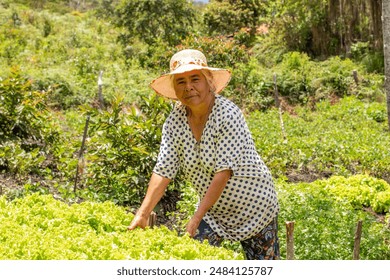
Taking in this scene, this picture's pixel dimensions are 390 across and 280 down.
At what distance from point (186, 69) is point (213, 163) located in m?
0.62

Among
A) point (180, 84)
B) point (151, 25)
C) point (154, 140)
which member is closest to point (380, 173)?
point (154, 140)

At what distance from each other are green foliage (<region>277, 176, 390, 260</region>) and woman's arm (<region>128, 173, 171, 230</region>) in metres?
1.96

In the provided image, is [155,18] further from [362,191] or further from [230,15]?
[362,191]

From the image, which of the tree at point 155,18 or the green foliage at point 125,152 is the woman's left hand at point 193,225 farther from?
the tree at point 155,18

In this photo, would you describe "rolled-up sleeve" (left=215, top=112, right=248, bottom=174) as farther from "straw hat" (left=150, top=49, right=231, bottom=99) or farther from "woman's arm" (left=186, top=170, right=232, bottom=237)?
"straw hat" (left=150, top=49, right=231, bottom=99)

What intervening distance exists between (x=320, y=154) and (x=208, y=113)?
23.2 ft

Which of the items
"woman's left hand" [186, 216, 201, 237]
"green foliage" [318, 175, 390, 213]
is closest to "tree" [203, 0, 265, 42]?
"green foliage" [318, 175, 390, 213]

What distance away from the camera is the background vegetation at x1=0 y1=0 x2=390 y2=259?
6.34m

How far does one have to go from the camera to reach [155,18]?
2136 centimetres

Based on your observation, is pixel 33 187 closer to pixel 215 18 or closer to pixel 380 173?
pixel 380 173

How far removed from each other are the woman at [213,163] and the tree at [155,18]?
57.1 feet

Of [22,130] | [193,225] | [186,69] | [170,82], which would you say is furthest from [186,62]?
[22,130]

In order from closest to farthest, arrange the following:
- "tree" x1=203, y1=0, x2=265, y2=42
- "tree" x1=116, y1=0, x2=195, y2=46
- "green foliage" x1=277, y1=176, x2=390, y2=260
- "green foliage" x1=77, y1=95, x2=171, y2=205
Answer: "green foliage" x1=277, y1=176, x2=390, y2=260, "green foliage" x1=77, y1=95, x2=171, y2=205, "tree" x1=116, y1=0, x2=195, y2=46, "tree" x1=203, y1=0, x2=265, y2=42

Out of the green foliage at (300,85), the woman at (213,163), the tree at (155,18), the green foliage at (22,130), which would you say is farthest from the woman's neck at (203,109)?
the tree at (155,18)
